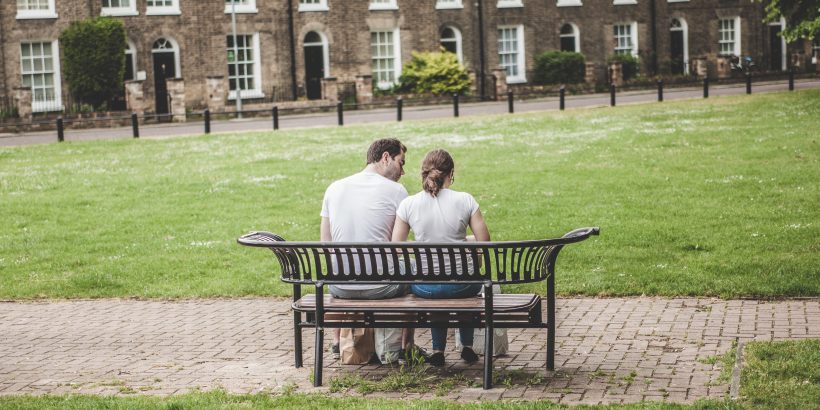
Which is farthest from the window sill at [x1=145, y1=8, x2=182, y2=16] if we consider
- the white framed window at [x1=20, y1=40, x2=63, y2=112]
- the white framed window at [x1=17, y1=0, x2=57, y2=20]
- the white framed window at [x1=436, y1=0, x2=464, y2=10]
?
the white framed window at [x1=436, y1=0, x2=464, y2=10]

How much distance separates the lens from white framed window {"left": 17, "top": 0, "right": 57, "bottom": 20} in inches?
1581

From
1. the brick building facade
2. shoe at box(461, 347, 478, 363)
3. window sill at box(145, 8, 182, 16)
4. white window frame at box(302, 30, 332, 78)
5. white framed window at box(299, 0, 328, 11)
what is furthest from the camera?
white window frame at box(302, 30, 332, 78)

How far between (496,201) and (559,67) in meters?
34.4

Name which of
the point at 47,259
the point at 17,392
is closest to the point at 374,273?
the point at 17,392

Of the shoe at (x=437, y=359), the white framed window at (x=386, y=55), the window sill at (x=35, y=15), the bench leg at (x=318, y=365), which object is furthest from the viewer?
the white framed window at (x=386, y=55)

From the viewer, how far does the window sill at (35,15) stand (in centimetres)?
4006

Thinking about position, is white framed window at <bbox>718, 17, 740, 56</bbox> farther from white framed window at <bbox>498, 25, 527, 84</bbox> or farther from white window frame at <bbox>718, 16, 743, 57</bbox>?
white framed window at <bbox>498, 25, 527, 84</bbox>

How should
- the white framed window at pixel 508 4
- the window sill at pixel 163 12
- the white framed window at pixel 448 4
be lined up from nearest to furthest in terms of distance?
the window sill at pixel 163 12
the white framed window at pixel 448 4
the white framed window at pixel 508 4

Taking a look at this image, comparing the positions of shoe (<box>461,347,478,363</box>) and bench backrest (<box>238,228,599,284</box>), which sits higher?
bench backrest (<box>238,228,599,284</box>)

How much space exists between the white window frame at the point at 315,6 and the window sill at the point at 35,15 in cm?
970

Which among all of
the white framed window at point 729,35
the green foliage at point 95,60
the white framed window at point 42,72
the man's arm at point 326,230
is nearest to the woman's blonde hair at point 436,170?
the man's arm at point 326,230

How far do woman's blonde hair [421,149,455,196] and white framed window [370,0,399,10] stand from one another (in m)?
40.1

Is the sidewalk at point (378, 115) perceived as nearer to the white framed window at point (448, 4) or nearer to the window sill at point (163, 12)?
the window sill at point (163, 12)

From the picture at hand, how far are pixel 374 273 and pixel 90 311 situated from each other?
4208 mm
